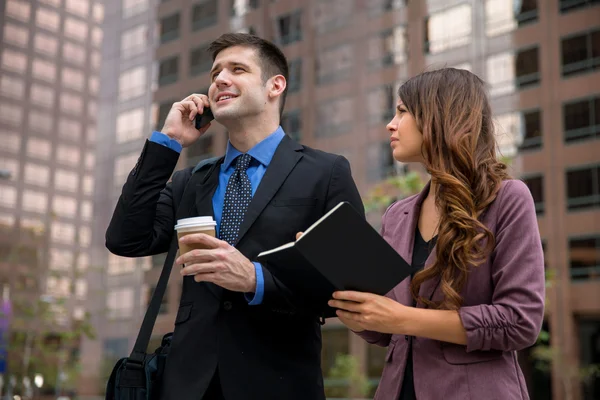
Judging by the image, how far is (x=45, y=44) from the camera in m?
26.9

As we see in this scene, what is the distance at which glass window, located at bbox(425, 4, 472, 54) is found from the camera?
2116 centimetres

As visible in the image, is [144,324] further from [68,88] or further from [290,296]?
[68,88]

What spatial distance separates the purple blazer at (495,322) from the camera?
1.83 meters

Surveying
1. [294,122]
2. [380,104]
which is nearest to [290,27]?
[294,122]

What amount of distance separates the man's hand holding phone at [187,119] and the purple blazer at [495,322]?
987 millimetres

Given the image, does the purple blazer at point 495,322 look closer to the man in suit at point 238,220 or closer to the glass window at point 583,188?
the man in suit at point 238,220

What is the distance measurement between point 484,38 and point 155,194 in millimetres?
19948

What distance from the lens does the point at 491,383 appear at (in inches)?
72.6

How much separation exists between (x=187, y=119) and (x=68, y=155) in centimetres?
2731

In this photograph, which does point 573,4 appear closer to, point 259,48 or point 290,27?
Result: point 290,27

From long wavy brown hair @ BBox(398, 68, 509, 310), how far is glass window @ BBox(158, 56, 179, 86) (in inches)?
953

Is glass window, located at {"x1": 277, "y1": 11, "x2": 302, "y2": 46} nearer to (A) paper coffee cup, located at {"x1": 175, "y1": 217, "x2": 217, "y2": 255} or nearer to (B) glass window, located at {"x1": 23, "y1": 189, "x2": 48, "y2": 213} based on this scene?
(B) glass window, located at {"x1": 23, "y1": 189, "x2": 48, "y2": 213}

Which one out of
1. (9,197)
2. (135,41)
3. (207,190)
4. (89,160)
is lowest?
(207,190)

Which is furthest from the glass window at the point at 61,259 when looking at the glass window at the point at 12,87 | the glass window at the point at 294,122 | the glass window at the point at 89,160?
the glass window at the point at 294,122
